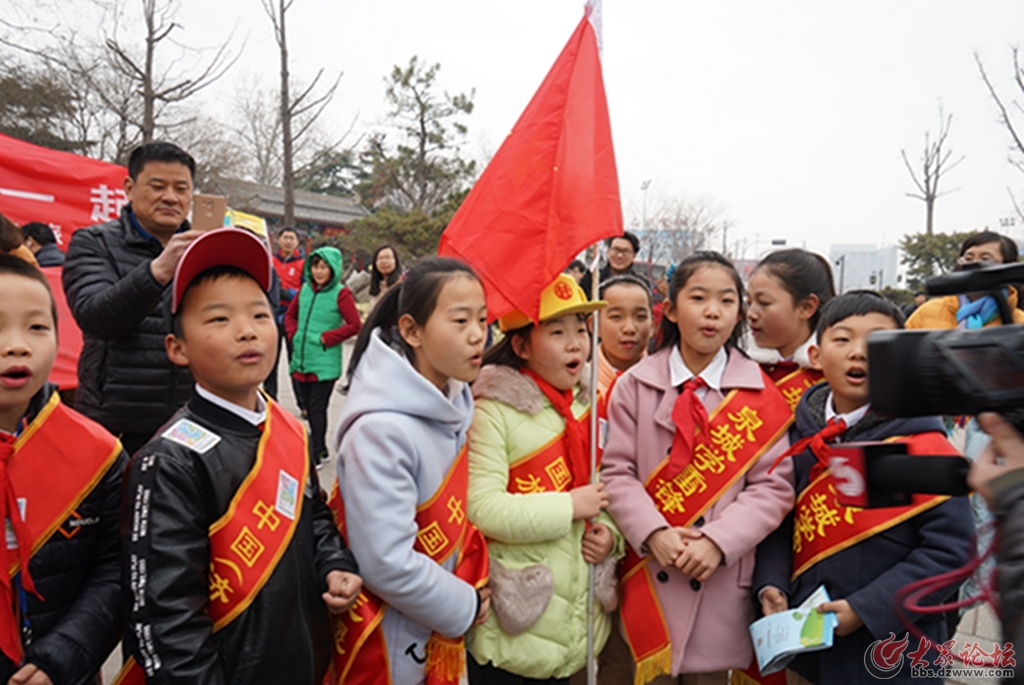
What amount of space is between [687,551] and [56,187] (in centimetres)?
643

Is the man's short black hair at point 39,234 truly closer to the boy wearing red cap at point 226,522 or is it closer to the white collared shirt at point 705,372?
the boy wearing red cap at point 226,522

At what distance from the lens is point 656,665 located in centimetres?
204

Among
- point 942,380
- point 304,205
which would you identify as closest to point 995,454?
point 942,380

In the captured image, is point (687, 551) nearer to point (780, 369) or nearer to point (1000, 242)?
point (780, 369)

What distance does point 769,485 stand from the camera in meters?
2.07

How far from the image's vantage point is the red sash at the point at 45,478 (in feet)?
4.62

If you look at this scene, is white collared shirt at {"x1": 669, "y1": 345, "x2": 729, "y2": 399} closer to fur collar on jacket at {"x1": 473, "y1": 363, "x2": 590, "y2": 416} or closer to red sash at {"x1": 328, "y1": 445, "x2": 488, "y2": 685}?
fur collar on jacket at {"x1": 473, "y1": 363, "x2": 590, "y2": 416}

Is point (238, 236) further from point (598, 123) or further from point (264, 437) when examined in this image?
point (598, 123)

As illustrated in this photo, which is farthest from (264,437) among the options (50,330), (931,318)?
(931,318)

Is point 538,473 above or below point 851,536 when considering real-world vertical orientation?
above

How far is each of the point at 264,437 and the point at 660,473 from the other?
49.3 inches

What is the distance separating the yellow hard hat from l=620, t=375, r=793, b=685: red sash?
1.84ft

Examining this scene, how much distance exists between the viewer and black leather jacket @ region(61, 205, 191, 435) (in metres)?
2.37

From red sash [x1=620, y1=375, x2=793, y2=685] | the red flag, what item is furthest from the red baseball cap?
the red flag
